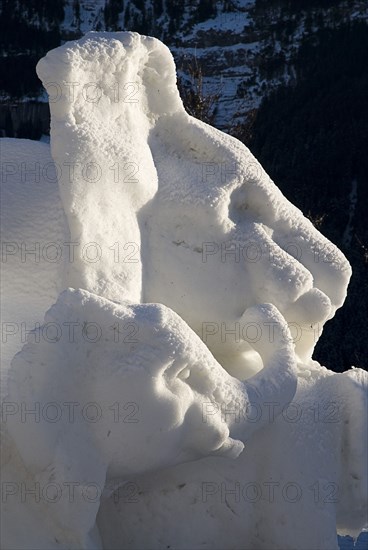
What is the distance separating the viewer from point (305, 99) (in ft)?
77.0

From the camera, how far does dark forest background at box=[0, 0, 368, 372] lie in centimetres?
1823

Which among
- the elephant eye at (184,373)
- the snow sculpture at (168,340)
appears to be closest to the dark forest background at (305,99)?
the snow sculpture at (168,340)

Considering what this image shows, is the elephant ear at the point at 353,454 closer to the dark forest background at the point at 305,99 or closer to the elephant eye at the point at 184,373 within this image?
the elephant eye at the point at 184,373

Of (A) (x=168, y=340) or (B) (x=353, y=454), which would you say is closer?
(A) (x=168, y=340)

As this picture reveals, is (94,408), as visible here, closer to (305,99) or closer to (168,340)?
(168,340)

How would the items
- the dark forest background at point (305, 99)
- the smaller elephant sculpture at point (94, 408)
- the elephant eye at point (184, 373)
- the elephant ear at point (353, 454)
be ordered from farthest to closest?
the dark forest background at point (305, 99), the elephant ear at point (353, 454), the elephant eye at point (184, 373), the smaller elephant sculpture at point (94, 408)

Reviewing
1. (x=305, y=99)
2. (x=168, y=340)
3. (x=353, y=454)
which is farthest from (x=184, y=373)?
(x=305, y=99)

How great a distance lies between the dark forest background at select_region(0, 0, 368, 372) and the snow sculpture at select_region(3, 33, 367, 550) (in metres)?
9.81

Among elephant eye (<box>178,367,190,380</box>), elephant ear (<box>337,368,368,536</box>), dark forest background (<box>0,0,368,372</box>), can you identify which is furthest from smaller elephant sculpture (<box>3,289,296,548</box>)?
dark forest background (<box>0,0,368,372</box>)

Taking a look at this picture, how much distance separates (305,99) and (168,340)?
22.4m

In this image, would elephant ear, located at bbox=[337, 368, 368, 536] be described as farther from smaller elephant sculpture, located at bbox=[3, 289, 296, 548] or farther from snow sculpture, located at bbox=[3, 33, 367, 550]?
smaller elephant sculpture, located at bbox=[3, 289, 296, 548]

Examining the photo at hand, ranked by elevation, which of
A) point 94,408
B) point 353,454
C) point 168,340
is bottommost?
point 353,454

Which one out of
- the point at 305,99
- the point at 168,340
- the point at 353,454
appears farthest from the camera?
the point at 305,99

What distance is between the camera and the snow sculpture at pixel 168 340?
177 cm
